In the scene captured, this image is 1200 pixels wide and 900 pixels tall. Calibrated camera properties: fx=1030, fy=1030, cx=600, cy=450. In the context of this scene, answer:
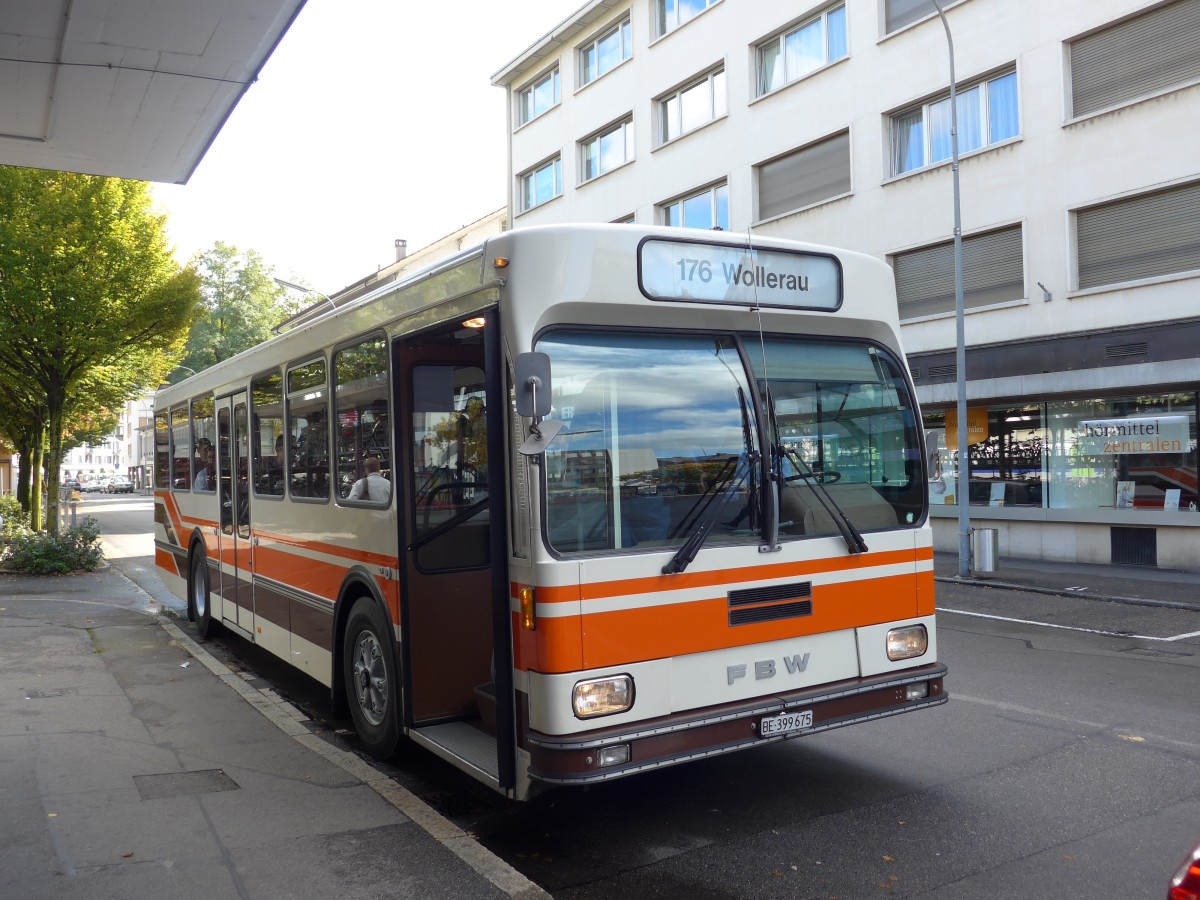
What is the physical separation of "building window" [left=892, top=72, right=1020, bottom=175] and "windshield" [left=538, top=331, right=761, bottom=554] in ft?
56.1

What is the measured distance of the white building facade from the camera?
17250mm

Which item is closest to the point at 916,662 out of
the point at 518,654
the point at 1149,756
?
the point at 1149,756

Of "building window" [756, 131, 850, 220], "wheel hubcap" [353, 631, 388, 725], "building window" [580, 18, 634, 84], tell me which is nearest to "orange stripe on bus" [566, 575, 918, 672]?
"wheel hubcap" [353, 631, 388, 725]

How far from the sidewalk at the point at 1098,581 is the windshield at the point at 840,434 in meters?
9.56

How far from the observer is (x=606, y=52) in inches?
1241

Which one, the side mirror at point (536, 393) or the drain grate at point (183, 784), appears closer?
the side mirror at point (536, 393)

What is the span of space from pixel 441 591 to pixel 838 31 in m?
21.1

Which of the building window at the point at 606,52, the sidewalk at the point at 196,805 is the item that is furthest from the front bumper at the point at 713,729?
the building window at the point at 606,52

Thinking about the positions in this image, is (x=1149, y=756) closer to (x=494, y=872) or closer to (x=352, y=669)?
(x=494, y=872)

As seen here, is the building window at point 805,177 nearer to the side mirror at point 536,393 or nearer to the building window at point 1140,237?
the building window at point 1140,237

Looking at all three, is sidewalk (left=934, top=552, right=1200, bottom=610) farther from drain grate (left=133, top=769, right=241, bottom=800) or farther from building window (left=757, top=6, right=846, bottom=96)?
building window (left=757, top=6, right=846, bottom=96)

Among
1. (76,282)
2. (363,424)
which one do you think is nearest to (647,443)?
(363,424)

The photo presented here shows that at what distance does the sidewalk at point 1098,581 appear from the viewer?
554 inches

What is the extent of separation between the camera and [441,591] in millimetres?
6082
